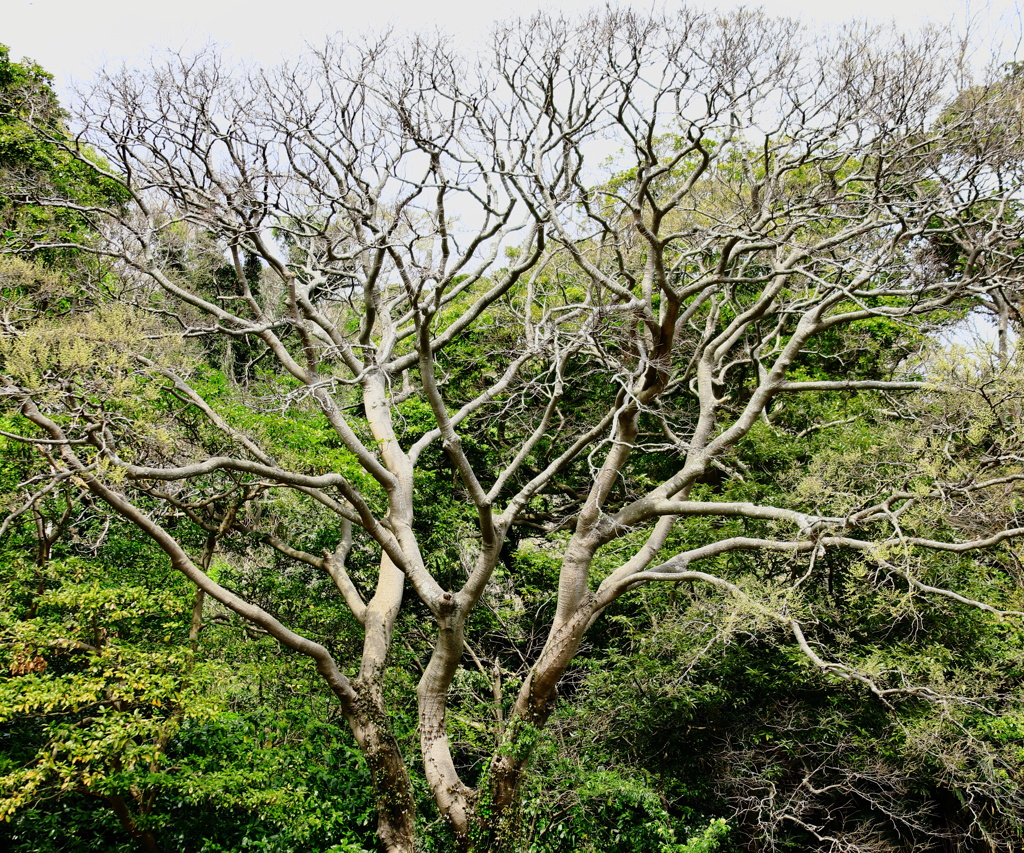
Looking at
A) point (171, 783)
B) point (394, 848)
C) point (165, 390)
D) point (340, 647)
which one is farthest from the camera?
point (340, 647)

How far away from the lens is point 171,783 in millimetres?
6152

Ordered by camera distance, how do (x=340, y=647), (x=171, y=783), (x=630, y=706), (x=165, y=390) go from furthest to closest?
(x=340, y=647) → (x=630, y=706) → (x=165, y=390) → (x=171, y=783)

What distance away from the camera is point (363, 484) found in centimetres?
882

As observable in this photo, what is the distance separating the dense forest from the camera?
6.11 metres

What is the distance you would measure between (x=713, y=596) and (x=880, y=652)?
5.95 ft

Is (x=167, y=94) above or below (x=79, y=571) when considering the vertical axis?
above

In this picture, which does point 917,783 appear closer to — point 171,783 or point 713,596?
point 713,596

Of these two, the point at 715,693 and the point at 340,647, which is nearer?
the point at 715,693

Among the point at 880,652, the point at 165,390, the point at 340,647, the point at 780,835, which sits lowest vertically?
the point at 780,835

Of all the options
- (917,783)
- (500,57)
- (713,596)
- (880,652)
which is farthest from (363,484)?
(917,783)

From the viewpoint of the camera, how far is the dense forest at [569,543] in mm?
6105

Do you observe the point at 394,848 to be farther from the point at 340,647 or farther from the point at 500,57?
the point at 500,57

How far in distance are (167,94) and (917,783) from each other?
427 inches

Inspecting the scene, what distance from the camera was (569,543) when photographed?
8.05m
